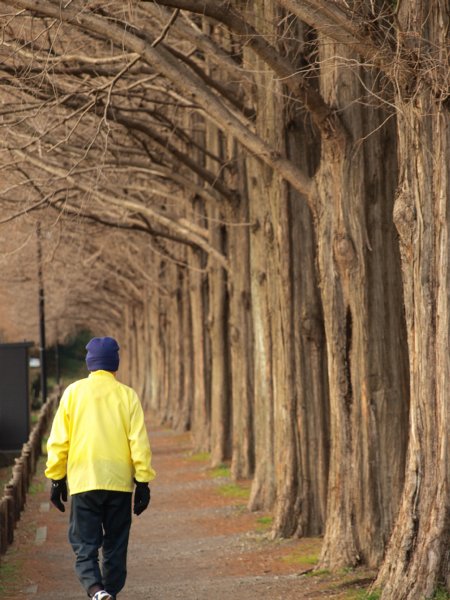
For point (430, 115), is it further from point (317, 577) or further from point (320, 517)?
point (320, 517)

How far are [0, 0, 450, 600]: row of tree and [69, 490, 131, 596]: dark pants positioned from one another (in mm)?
2125

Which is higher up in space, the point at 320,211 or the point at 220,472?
the point at 320,211

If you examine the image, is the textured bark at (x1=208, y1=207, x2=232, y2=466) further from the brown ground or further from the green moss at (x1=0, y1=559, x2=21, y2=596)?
the green moss at (x1=0, y1=559, x2=21, y2=596)

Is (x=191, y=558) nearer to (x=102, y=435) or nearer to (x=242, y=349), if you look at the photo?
(x=102, y=435)

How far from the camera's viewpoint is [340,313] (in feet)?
41.1

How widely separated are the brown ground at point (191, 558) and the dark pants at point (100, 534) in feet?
9.03

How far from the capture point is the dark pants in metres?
8.73

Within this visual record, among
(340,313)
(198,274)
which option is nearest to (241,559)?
(340,313)

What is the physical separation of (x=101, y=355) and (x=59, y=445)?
647mm

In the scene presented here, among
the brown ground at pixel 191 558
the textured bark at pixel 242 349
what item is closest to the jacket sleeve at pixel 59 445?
the brown ground at pixel 191 558

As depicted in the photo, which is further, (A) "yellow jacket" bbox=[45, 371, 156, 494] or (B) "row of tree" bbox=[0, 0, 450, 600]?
(B) "row of tree" bbox=[0, 0, 450, 600]

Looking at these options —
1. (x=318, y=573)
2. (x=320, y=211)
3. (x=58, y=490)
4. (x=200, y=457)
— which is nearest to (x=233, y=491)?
(x=200, y=457)

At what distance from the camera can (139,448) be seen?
870 cm

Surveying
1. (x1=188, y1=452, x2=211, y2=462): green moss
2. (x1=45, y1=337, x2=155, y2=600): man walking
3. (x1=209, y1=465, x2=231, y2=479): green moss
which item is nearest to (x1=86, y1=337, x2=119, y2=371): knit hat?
(x1=45, y1=337, x2=155, y2=600): man walking
